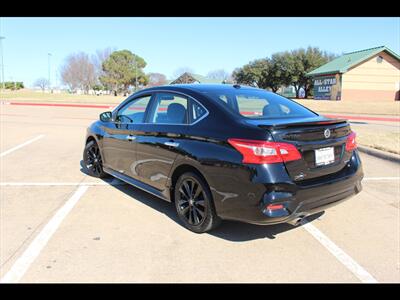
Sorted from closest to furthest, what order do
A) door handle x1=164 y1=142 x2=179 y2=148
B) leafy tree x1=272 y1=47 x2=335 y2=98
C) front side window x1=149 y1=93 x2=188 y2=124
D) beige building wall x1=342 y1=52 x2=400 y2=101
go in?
door handle x1=164 y1=142 x2=179 y2=148 < front side window x1=149 y1=93 x2=188 y2=124 < beige building wall x1=342 y1=52 x2=400 y2=101 < leafy tree x1=272 y1=47 x2=335 y2=98

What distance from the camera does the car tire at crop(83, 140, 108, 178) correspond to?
251 inches

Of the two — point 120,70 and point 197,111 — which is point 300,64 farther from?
point 197,111

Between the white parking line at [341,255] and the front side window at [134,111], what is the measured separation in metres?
2.56

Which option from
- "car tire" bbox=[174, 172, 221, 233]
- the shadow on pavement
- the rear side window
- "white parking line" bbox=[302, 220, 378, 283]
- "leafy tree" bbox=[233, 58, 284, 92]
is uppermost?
"leafy tree" bbox=[233, 58, 284, 92]

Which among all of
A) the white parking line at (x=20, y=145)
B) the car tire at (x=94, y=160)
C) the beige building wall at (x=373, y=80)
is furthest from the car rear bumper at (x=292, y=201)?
the beige building wall at (x=373, y=80)

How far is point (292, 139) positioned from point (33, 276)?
2595mm

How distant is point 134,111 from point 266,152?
2580mm

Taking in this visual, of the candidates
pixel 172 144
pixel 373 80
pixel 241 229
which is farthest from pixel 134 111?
pixel 373 80

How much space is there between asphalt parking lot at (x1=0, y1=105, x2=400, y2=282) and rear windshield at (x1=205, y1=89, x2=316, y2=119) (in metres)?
1.31

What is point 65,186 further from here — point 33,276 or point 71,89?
point 71,89

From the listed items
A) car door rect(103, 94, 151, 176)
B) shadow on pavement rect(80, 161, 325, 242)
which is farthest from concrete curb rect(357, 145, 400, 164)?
car door rect(103, 94, 151, 176)

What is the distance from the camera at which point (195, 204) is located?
4117mm

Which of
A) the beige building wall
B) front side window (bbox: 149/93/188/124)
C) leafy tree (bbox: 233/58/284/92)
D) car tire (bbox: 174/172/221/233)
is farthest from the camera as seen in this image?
leafy tree (bbox: 233/58/284/92)

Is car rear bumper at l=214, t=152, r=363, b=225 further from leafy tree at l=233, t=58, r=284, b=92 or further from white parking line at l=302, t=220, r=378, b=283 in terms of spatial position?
leafy tree at l=233, t=58, r=284, b=92
